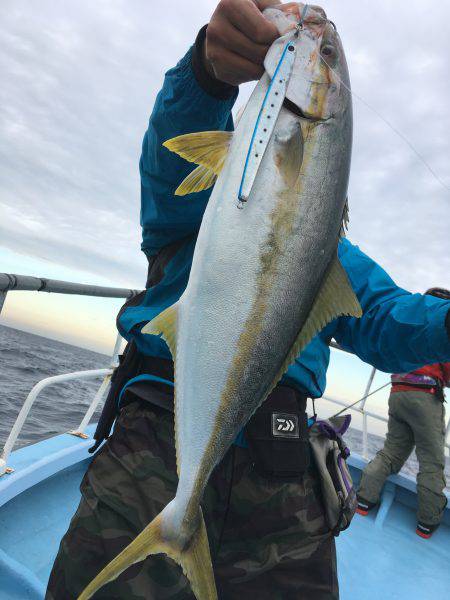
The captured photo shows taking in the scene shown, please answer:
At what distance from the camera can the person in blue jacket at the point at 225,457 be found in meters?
1.74

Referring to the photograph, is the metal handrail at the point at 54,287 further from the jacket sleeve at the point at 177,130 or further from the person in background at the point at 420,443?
the person in background at the point at 420,443

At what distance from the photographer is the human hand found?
1.61m

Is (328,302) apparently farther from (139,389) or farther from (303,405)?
(139,389)

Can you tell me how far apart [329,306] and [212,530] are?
110 centimetres

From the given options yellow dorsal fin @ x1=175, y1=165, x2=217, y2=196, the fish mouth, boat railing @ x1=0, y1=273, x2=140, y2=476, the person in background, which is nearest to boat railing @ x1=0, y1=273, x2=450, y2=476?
boat railing @ x1=0, y1=273, x2=140, y2=476

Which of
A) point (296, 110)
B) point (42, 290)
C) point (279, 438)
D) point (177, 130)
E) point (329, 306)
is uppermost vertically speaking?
point (296, 110)

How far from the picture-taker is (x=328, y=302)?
1735 mm

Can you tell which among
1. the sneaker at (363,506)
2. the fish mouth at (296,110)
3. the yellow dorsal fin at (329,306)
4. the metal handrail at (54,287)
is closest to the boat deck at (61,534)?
the sneaker at (363,506)

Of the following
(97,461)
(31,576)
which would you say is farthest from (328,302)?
(31,576)

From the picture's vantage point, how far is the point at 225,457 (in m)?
1.92

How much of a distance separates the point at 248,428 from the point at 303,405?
0.35m

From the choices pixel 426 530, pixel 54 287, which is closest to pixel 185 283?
pixel 54 287

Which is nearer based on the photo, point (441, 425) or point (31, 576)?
point (31, 576)

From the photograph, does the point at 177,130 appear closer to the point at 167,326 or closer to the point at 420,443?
the point at 167,326
